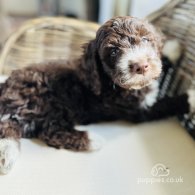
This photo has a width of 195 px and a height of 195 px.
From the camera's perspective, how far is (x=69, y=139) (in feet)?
4.52

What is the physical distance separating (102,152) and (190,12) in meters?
0.77

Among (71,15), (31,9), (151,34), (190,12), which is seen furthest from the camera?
(31,9)

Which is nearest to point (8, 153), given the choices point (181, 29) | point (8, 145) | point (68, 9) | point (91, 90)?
point (8, 145)

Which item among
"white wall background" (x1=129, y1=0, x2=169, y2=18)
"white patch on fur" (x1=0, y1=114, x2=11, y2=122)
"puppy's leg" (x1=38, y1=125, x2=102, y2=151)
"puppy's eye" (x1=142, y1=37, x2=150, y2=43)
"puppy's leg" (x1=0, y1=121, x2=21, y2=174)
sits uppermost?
"puppy's eye" (x1=142, y1=37, x2=150, y2=43)

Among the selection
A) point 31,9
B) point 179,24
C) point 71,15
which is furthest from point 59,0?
point 179,24

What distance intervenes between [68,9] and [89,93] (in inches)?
89.3

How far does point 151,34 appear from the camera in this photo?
1326 millimetres

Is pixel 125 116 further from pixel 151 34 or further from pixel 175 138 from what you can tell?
pixel 151 34

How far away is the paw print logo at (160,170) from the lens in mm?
1229

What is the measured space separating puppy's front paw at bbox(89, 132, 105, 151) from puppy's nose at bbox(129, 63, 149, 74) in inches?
12.6

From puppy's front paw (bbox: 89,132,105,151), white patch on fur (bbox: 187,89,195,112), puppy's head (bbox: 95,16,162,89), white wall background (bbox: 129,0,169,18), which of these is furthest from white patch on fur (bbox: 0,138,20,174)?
white wall background (bbox: 129,0,169,18)

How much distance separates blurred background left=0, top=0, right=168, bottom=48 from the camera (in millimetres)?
2255

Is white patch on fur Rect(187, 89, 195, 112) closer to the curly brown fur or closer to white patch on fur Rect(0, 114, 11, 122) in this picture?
the curly brown fur

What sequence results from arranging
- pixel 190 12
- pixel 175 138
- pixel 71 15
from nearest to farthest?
pixel 175 138
pixel 190 12
pixel 71 15
